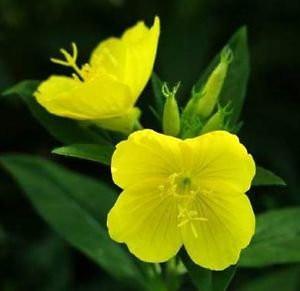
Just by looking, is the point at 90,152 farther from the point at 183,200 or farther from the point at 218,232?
the point at 218,232

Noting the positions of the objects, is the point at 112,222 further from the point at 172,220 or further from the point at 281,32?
the point at 281,32

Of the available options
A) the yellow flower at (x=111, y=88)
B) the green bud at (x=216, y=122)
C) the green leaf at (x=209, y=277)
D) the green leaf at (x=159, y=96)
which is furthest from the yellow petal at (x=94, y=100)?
the green leaf at (x=209, y=277)

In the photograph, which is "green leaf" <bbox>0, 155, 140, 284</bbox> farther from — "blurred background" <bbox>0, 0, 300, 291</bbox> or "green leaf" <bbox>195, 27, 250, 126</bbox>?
"green leaf" <bbox>195, 27, 250, 126</bbox>

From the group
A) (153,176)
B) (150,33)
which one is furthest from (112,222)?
(150,33)

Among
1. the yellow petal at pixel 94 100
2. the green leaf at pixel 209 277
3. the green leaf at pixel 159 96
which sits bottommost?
the green leaf at pixel 209 277

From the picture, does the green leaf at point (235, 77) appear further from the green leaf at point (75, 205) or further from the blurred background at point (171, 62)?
the blurred background at point (171, 62)

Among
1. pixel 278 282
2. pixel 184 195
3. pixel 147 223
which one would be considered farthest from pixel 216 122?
pixel 278 282

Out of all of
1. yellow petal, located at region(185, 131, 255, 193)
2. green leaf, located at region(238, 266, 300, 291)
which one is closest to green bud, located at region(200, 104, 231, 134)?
yellow petal, located at region(185, 131, 255, 193)
